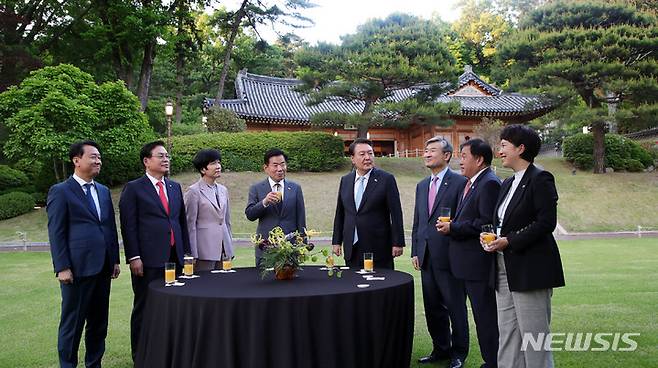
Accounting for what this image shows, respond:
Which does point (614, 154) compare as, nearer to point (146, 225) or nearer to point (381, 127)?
point (381, 127)

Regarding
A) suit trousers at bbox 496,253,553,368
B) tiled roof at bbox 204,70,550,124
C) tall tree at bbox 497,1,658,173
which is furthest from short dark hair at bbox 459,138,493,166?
tiled roof at bbox 204,70,550,124

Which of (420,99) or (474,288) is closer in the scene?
(474,288)

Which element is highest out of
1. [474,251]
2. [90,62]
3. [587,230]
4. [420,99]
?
[90,62]

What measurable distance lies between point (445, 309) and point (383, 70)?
15.0m

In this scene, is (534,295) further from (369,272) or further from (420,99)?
(420,99)

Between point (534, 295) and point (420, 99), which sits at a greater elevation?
point (420, 99)

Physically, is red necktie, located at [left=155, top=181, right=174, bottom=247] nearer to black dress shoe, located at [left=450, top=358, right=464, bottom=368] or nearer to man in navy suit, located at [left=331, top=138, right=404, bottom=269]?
man in navy suit, located at [left=331, top=138, right=404, bottom=269]

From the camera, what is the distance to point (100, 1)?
19031 mm

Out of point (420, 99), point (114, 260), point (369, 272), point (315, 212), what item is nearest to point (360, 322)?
point (369, 272)

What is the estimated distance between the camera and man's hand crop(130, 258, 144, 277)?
12.7 feet

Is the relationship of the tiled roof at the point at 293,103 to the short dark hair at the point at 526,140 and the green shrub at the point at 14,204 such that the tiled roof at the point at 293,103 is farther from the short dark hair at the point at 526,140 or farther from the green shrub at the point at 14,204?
the short dark hair at the point at 526,140

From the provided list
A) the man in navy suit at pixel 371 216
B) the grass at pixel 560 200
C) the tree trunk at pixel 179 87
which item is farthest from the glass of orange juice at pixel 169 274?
the tree trunk at pixel 179 87

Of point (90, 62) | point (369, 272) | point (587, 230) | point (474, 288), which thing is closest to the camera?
point (474, 288)

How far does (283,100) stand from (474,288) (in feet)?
72.9
